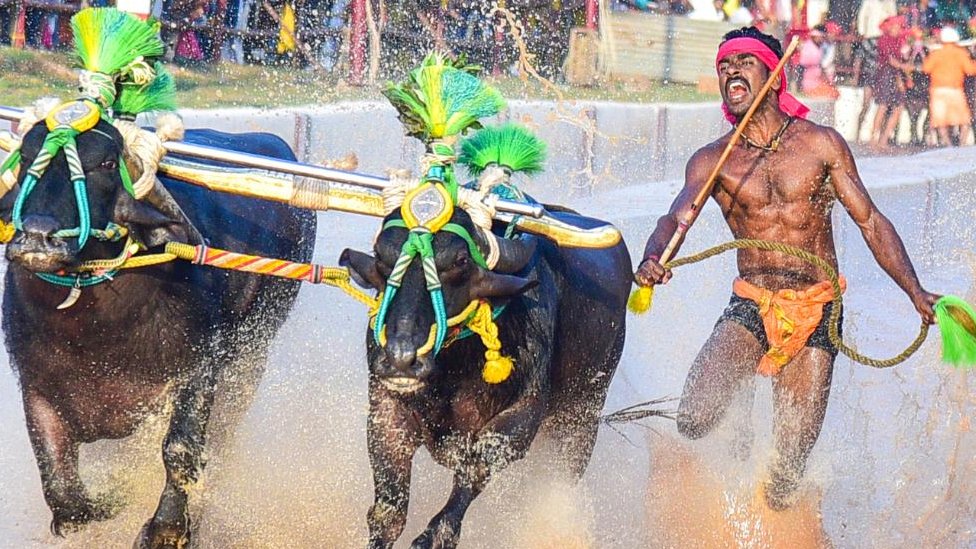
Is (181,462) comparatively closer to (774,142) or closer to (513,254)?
(513,254)

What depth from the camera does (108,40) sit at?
211 inches

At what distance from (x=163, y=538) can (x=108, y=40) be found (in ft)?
5.58

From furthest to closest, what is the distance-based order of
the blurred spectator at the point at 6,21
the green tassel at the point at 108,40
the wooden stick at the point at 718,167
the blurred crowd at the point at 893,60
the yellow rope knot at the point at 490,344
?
1. the blurred crowd at the point at 893,60
2. the blurred spectator at the point at 6,21
3. the wooden stick at the point at 718,167
4. the green tassel at the point at 108,40
5. the yellow rope knot at the point at 490,344

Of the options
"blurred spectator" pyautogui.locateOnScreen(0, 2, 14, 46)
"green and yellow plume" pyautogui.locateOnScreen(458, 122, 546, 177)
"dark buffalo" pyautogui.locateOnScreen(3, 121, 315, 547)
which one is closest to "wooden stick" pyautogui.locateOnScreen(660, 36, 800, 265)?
"green and yellow plume" pyautogui.locateOnScreen(458, 122, 546, 177)

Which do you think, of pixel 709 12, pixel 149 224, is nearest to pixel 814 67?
pixel 709 12

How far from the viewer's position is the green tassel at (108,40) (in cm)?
535

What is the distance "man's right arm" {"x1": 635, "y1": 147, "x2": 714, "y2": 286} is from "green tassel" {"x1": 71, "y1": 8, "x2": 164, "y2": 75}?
1.95 m

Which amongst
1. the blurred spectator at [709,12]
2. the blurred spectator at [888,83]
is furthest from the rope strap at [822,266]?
the blurred spectator at [888,83]

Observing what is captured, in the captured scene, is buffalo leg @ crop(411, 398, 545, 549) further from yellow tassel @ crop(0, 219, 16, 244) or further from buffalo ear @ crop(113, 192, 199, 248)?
yellow tassel @ crop(0, 219, 16, 244)

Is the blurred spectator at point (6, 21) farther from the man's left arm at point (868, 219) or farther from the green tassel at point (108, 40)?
the man's left arm at point (868, 219)

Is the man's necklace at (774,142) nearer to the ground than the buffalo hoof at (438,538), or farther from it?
farther from it

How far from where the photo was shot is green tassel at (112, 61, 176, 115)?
217 inches

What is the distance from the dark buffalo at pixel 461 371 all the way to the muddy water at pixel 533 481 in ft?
2.53

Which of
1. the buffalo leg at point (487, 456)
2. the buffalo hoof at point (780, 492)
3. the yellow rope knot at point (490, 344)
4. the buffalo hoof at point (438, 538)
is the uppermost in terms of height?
the yellow rope knot at point (490, 344)
